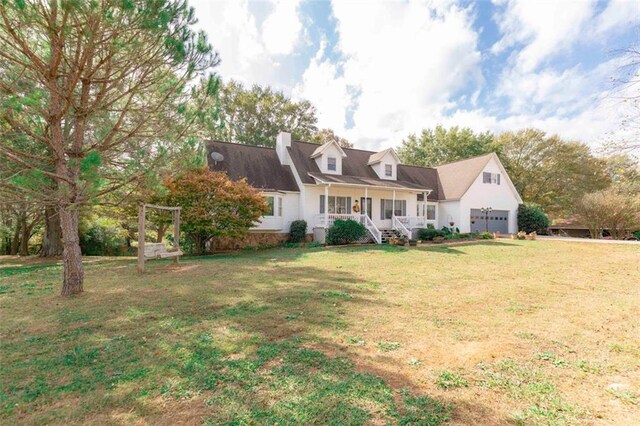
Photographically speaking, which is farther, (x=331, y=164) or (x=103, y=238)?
(x=331, y=164)

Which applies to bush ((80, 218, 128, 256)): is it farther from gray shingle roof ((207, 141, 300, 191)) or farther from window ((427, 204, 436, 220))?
window ((427, 204, 436, 220))

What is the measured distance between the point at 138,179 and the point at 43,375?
4563mm

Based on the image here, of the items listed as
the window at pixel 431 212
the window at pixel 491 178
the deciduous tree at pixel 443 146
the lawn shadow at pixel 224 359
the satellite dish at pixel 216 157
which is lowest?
the lawn shadow at pixel 224 359

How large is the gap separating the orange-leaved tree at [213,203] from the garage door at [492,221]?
1831 cm

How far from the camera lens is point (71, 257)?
23.1ft

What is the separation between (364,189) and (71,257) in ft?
58.2

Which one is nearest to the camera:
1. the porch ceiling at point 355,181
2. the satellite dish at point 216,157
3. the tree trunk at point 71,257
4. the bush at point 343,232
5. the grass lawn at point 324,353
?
the grass lawn at point 324,353

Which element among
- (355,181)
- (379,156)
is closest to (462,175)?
(379,156)

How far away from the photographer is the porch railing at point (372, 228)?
19.3m

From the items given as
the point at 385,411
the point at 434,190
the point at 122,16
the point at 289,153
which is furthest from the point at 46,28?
the point at 434,190

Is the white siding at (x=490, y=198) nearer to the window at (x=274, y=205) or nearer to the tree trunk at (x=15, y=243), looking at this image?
the window at (x=274, y=205)

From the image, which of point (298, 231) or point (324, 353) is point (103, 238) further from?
point (324, 353)

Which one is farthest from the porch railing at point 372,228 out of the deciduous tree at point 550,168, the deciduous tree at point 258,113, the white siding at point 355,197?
the deciduous tree at point 550,168

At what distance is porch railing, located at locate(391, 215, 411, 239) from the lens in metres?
20.4
